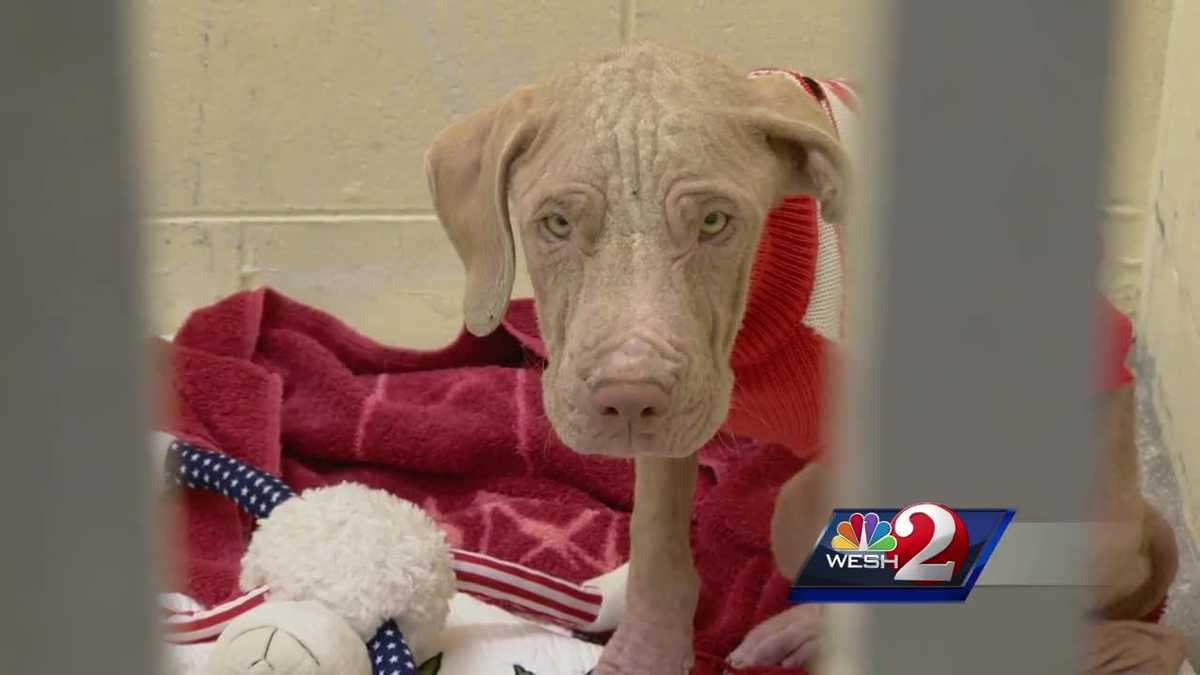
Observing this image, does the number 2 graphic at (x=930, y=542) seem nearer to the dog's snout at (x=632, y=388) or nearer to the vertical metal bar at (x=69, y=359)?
the vertical metal bar at (x=69, y=359)

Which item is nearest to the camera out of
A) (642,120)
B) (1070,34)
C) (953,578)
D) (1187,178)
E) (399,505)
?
(1070,34)

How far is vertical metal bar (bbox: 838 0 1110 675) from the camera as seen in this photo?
1.14 feet

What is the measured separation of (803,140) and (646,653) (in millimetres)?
469

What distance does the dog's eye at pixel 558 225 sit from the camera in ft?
3.59

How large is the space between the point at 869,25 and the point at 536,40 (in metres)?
1.69

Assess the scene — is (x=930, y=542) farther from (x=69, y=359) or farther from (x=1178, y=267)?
(x=1178, y=267)

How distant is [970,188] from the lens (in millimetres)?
355

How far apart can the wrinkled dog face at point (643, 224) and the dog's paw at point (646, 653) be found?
281mm

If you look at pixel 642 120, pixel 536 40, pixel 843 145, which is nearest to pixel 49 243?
pixel 642 120

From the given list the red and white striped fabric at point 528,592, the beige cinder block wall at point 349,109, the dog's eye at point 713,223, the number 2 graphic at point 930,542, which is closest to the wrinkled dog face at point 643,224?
the dog's eye at point 713,223

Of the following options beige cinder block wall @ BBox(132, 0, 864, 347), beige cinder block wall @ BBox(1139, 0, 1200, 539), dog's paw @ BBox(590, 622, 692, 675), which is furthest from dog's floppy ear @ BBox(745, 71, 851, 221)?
beige cinder block wall @ BBox(132, 0, 864, 347)

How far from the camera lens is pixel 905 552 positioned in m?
0.57

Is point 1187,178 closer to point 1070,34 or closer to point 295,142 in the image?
point 295,142

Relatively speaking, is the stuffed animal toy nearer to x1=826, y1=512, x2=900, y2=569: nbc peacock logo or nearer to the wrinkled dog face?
the wrinkled dog face
